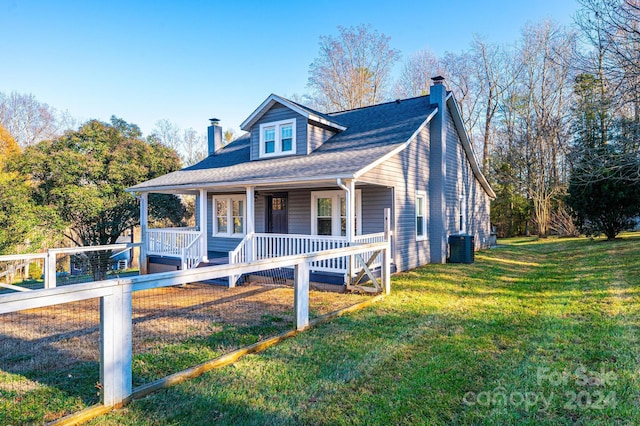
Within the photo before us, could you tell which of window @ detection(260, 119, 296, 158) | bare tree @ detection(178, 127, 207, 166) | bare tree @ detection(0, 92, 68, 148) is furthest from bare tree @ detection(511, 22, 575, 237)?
bare tree @ detection(0, 92, 68, 148)

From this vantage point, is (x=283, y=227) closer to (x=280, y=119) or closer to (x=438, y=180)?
(x=280, y=119)

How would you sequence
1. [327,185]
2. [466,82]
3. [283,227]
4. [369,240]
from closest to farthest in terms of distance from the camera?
[369,240], [327,185], [283,227], [466,82]

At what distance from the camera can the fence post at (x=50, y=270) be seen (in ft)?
29.1

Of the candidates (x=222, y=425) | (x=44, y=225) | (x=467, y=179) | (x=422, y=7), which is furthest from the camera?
(x=422, y=7)

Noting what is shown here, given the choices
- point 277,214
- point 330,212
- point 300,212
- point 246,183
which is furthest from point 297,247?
point 277,214

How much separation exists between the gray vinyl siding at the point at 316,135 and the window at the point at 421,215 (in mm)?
3698

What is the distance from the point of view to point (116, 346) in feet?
10.5

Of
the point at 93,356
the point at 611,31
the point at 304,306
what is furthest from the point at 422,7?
the point at 93,356

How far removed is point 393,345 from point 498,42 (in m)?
30.3

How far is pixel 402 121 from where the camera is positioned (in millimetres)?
12180

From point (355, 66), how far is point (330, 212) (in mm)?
18717

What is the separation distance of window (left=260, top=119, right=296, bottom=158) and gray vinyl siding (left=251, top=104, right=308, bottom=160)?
5.9 inches

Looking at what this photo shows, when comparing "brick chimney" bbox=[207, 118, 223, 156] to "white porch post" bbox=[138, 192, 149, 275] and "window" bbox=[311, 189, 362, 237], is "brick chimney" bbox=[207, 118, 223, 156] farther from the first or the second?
"window" bbox=[311, 189, 362, 237]

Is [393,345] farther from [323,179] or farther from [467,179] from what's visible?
[467,179]
